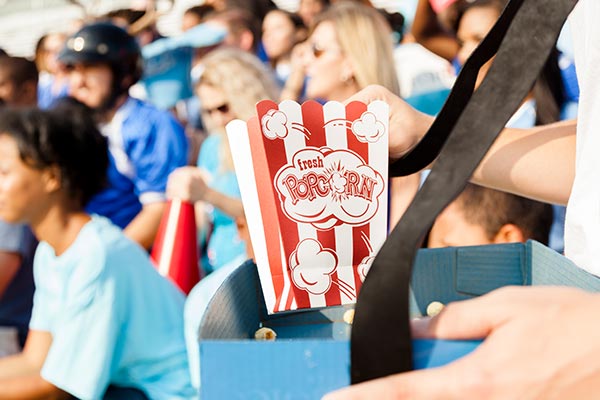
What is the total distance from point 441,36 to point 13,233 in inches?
70.7

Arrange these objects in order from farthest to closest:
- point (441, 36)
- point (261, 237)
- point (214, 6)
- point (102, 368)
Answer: point (214, 6) → point (441, 36) → point (102, 368) → point (261, 237)

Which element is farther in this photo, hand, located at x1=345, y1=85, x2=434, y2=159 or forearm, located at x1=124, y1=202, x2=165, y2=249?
forearm, located at x1=124, y1=202, x2=165, y2=249

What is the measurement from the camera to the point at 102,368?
1.96 metres

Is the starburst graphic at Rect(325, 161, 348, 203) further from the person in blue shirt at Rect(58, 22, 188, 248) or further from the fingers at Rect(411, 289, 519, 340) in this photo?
the person in blue shirt at Rect(58, 22, 188, 248)

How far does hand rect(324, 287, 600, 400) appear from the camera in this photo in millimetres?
472

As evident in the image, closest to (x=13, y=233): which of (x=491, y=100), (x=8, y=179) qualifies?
(x=8, y=179)

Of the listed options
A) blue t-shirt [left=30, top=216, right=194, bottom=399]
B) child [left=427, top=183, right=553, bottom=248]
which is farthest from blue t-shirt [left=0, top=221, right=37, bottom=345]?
child [left=427, top=183, right=553, bottom=248]

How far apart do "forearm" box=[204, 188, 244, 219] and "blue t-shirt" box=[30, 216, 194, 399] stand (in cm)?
55

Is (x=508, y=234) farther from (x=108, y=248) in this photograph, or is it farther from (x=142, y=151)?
(x=142, y=151)

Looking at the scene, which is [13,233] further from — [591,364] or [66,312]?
[591,364]

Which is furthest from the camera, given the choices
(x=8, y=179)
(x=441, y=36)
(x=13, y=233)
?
(x=441, y=36)

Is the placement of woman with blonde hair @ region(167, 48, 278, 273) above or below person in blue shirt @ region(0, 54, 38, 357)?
above

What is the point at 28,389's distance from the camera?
78.9 inches

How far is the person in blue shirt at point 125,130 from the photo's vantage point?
3.17 meters
